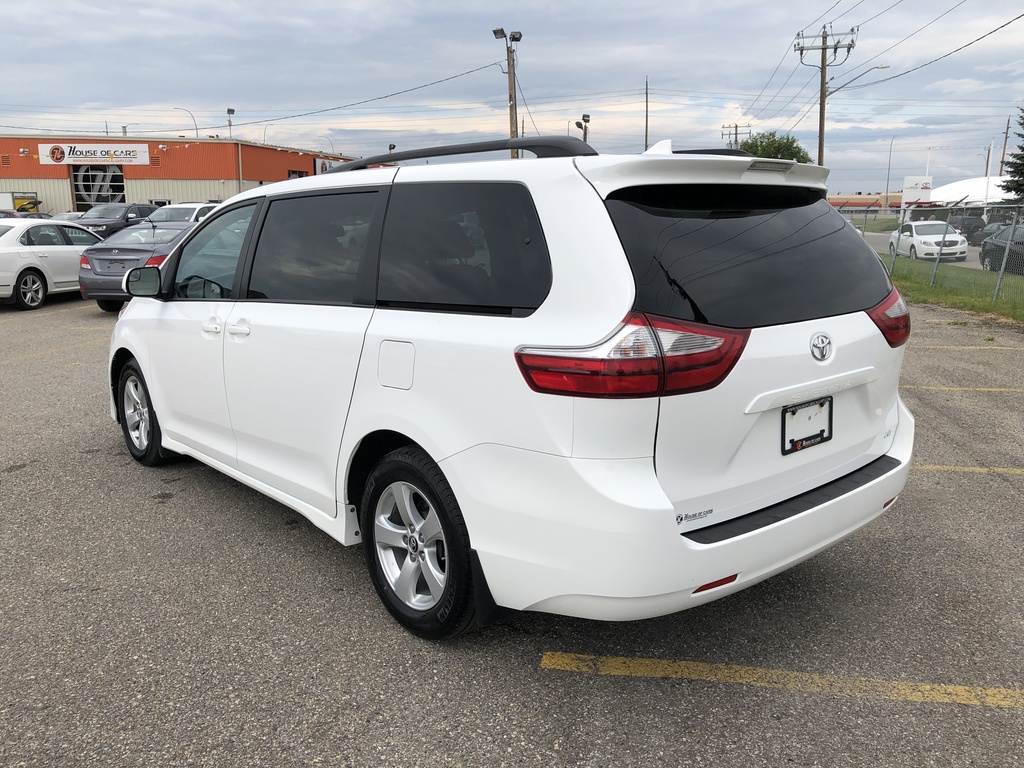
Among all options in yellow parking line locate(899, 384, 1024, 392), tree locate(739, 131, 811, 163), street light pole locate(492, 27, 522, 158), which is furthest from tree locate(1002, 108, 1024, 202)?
yellow parking line locate(899, 384, 1024, 392)

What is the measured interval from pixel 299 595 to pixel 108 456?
2.79m

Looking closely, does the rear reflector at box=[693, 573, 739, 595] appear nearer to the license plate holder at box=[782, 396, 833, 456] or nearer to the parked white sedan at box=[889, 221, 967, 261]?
the license plate holder at box=[782, 396, 833, 456]

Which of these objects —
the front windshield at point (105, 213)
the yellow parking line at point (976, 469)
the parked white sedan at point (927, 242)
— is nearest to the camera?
the yellow parking line at point (976, 469)

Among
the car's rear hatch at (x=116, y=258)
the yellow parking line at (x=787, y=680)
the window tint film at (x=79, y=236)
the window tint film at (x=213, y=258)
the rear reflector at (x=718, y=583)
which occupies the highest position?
the window tint film at (x=213, y=258)

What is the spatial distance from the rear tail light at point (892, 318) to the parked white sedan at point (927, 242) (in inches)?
705

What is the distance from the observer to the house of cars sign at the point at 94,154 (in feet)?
160

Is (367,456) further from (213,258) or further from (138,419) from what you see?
(138,419)

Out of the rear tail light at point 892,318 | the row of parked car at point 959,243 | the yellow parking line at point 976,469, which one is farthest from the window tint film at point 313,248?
the row of parked car at point 959,243

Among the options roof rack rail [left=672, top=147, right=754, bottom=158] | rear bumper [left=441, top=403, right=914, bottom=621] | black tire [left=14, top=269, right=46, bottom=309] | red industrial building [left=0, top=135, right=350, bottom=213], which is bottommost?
black tire [left=14, top=269, right=46, bottom=309]

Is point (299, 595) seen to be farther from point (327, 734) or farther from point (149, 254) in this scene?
point (149, 254)

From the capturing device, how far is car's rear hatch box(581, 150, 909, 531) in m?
2.46

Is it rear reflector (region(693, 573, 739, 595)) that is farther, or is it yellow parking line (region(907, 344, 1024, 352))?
yellow parking line (region(907, 344, 1024, 352))

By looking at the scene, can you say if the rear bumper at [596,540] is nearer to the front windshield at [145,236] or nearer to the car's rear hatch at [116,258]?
the car's rear hatch at [116,258]

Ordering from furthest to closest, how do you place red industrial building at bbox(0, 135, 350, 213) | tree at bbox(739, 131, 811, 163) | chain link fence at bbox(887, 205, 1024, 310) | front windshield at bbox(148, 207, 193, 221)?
tree at bbox(739, 131, 811, 163) → red industrial building at bbox(0, 135, 350, 213) → front windshield at bbox(148, 207, 193, 221) → chain link fence at bbox(887, 205, 1024, 310)
